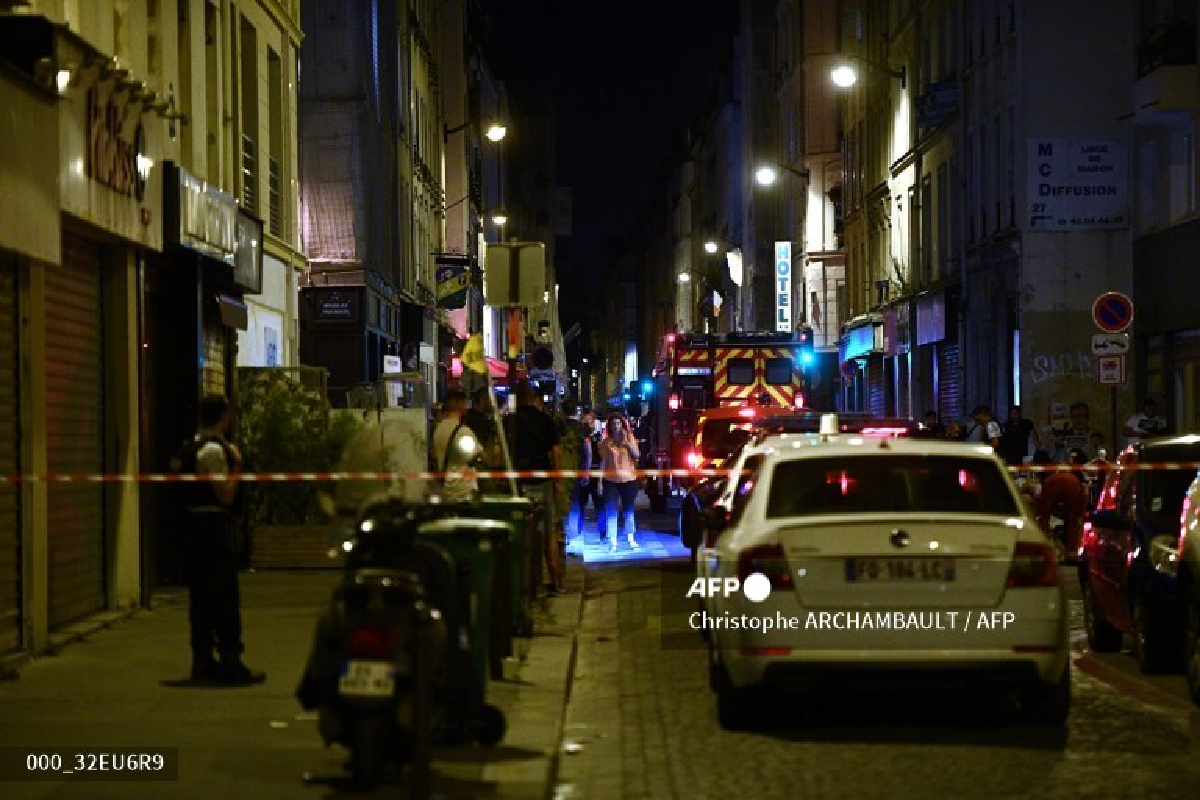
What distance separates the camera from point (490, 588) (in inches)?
400

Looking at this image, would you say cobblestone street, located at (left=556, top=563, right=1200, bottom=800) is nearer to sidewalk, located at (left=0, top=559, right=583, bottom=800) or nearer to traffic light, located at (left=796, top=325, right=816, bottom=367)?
sidewalk, located at (left=0, top=559, right=583, bottom=800)

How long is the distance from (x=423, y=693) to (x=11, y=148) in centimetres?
548

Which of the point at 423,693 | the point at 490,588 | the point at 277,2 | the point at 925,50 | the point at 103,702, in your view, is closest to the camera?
the point at 423,693

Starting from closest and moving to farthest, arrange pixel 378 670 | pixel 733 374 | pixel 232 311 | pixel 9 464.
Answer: pixel 378 670, pixel 9 464, pixel 232 311, pixel 733 374

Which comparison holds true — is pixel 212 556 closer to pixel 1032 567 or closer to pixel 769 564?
pixel 769 564

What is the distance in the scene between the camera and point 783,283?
73.3 meters

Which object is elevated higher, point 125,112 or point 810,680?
point 125,112

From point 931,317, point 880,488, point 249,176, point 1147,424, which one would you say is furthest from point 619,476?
point 931,317

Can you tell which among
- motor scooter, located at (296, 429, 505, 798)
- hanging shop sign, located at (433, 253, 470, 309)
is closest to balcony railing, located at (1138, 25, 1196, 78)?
hanging shop sign, located at (433, 253, 470, 309)

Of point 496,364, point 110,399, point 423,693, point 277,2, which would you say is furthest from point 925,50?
point 423,693

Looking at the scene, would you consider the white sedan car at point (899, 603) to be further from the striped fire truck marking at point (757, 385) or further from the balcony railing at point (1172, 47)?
the striped fire truck marking at point (757, 385)

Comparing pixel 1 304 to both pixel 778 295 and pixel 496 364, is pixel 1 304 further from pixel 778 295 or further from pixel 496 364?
pixel 778 295

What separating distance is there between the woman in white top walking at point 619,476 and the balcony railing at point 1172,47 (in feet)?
38.3

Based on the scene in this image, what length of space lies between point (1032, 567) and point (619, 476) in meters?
17.6
